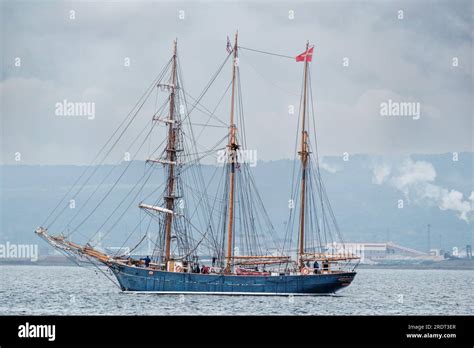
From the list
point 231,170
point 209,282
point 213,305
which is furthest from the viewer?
point 231,170

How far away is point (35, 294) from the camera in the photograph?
109250 millimetres

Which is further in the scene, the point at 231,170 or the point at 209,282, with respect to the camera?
the point at 231,170

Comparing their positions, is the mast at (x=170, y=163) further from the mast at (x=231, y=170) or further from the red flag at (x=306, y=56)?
the red flag at (x=306, y=56)

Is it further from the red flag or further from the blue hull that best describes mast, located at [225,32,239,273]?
the red flag

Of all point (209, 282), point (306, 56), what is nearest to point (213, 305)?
point (209, 282)

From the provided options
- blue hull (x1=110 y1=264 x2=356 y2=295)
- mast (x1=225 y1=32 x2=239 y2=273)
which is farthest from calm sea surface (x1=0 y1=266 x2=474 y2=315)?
mast (x1=225 y1=32 x2=239 y2=273)

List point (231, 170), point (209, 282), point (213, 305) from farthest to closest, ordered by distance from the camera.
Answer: point (231, 170) < point (209, 282) < point (213, 305)

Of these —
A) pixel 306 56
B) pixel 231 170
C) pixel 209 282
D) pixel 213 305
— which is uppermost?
pixel 306 56

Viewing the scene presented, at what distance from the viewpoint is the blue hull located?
96625mm

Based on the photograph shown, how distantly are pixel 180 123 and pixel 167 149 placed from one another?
3255 mm

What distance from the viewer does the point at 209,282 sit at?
97.5 m

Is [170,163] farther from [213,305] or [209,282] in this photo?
[213,305]

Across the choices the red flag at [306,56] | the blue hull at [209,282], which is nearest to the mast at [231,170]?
the blue hull at [209,282]
